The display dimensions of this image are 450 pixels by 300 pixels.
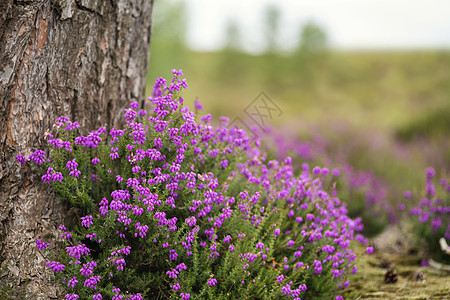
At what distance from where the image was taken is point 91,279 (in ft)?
7.55

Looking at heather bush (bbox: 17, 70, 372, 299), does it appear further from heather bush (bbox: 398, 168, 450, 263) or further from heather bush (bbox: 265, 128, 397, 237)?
heather bush (bbox: 265, 128, 397, 237)

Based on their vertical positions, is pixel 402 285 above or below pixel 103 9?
below

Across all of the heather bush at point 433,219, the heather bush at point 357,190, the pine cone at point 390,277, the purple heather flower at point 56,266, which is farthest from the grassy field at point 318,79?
the purple heather flower at point 56,266

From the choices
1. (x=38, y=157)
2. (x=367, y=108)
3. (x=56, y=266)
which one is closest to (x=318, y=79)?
(x=367, y=108)

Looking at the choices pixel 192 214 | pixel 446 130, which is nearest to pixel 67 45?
pixel 192 214

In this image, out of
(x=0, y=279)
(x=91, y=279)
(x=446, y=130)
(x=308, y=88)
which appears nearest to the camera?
(x=91, y=279)

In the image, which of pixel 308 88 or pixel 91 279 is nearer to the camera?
pixel 91 279

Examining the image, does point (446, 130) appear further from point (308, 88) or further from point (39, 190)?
point (308, 88)

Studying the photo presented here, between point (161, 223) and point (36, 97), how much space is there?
4.14ft

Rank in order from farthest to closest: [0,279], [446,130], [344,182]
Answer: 1. [446,130]
2. [344,182]
3. [0,279]

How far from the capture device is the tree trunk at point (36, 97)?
257 centimetres

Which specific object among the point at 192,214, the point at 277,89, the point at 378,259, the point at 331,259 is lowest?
the point at 378,259

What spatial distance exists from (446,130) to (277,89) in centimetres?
2675

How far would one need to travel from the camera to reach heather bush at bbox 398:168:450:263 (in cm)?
411
